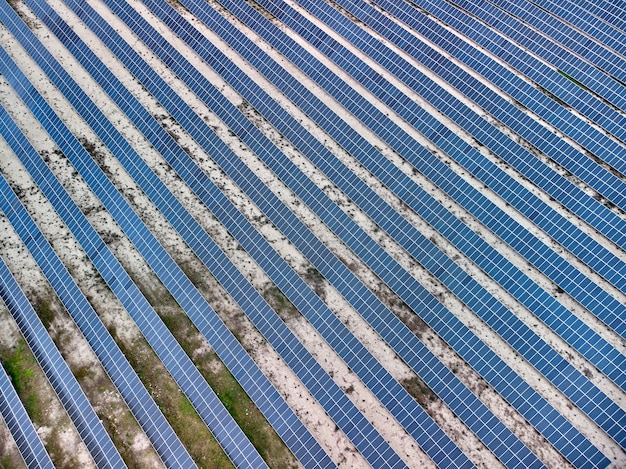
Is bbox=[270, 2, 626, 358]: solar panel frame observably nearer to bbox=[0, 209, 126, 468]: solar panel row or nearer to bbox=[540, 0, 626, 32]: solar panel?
bbox=[0, 209, 126, 468]: solar panel row

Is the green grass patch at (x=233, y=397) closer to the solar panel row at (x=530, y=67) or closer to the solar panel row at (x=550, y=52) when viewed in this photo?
the solar panel row at (x=530, y=67)

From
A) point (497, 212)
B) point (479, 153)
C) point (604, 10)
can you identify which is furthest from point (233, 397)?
point (604, 10)

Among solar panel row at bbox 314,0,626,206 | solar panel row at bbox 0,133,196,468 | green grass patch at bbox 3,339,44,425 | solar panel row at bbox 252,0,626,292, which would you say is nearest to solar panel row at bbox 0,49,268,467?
solar panel row at bbox 0,133,196,468

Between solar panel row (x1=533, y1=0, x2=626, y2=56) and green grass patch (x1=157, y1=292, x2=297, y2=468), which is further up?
solar panel row (x1=533, y1=0, x2=626, y2=56)

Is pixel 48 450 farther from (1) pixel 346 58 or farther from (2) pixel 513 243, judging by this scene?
(1) pixel 346 58

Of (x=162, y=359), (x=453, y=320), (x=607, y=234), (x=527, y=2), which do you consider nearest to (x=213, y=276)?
(x=162, y=359)

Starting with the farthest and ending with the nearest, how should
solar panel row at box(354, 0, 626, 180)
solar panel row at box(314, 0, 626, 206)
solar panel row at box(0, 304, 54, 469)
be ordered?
solar panel row at box(354, 0, 626, 180) → solar panel row at box(314, 0, 626, 206) → solar panel row at box(0, 304, 54, 469)

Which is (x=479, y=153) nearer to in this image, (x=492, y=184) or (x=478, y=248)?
(x=492, y=184)
